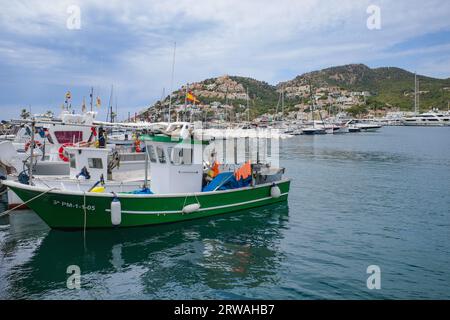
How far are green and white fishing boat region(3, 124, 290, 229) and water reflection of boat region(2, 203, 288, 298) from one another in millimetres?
608

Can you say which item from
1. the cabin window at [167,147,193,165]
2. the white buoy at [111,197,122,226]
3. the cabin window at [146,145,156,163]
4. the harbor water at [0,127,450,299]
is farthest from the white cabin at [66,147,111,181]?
the white buoy at [111,197,122,226]

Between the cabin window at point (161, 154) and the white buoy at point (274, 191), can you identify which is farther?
the white buoy at point (274, 191)

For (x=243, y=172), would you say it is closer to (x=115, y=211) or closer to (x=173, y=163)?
(x=173, y=163)

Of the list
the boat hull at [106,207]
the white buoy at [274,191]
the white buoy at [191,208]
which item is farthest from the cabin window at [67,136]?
the white buoy at [274,191]

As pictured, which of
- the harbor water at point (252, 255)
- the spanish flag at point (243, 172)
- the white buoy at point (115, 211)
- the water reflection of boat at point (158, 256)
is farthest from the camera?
the spanish flag at point (243, 172)

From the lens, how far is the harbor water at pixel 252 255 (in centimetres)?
1120

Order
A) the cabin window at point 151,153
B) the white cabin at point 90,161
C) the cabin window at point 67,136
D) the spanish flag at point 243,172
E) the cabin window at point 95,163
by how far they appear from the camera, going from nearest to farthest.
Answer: the cabin window at point 151,153, the spanish flag at point 243,172, the white cabin at point 90,161, the cabin window at point 95,163, the cabin window at point 67,136

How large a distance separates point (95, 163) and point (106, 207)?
5.81 m

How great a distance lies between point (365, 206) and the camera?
2189cm

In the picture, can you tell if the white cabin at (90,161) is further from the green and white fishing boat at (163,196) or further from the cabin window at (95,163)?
the green and white fishing boat at (163,196)

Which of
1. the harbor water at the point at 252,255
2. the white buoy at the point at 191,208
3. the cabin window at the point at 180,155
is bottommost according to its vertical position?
the harbor water at the point at 252,255

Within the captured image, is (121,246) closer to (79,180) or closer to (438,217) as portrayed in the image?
(79,180)
